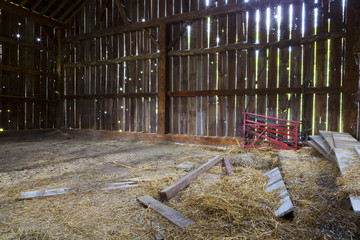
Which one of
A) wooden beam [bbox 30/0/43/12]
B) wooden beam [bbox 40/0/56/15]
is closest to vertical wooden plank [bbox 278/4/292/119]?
wooden beam [bbox 40/0/56/15]

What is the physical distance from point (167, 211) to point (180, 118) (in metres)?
5.14

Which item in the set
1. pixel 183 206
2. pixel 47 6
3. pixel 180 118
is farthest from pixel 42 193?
pixel 47 6

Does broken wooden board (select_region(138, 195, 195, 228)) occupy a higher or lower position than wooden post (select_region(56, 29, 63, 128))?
lower

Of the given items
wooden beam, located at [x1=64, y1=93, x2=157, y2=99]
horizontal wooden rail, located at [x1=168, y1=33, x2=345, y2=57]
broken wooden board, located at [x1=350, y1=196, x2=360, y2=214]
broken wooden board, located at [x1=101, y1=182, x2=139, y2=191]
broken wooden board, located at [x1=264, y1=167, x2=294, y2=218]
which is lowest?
broken wooden board, located at [x1=101, y1=182, x2=139, y2=191]

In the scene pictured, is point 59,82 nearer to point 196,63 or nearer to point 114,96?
point 114,96

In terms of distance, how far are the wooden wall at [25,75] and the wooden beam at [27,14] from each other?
205mm

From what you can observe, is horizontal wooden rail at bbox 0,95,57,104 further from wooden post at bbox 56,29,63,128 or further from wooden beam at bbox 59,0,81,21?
wooden beam at bbox 59,0,81,21

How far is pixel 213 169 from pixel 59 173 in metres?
2.65

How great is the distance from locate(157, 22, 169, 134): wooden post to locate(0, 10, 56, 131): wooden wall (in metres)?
5.50

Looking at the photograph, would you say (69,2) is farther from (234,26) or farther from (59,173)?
(59,173)

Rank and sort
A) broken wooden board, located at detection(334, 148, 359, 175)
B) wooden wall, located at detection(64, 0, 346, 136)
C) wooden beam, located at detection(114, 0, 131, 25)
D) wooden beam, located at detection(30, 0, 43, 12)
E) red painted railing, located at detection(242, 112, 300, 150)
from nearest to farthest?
broken wooden board, located at detection(334, 148, 359, 175) → red painted railing, located at detection(242, 112, 300, 150) → wooden wall, located at detection(64, 0, 346, 136) → wooden beam, located at detection(114, 0, 131, 25) → wooden beam, located at detection(30, 0, 43, 12)

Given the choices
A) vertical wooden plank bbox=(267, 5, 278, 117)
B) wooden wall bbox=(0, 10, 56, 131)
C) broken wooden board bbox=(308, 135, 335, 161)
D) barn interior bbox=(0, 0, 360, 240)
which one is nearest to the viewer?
barn interior bbox=(0, 0, 360, 240)

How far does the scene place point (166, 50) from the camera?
7191 mm

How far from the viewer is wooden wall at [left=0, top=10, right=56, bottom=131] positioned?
7844mm
